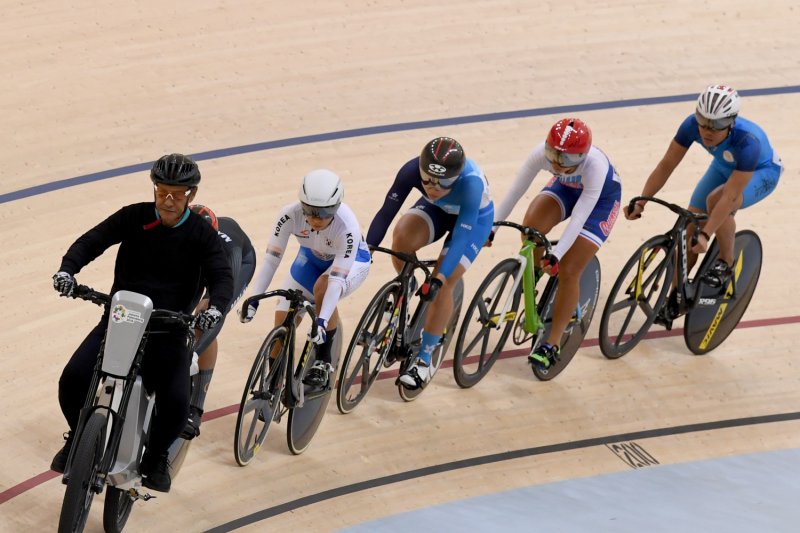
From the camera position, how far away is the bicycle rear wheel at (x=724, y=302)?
18.7ft

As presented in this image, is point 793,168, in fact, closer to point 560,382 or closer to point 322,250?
point 560,382

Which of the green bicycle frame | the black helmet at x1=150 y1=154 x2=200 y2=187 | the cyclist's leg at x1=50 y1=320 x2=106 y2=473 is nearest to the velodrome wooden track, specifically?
the green bicycle frame

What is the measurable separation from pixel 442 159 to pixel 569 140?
0.57 meters

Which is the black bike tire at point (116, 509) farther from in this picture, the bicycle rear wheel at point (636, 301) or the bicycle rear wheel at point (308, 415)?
the bicycle rear wheel at point (636, 301)

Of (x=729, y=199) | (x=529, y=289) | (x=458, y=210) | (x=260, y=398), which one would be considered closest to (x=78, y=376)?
(x=260, y=398)

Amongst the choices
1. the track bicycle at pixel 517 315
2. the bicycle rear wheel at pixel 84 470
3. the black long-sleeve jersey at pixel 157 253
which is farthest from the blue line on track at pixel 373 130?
the bicycle rear wheel at pixel 84 470

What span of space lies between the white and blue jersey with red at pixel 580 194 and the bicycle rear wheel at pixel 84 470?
83.1 inches

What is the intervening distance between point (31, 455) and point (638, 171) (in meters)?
4.00

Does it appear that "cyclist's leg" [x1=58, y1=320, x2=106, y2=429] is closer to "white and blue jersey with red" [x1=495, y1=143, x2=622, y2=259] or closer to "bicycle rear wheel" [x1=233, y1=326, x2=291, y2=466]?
"bicycle rear wheel" [x1=233, y1=326, x2=291, y2=466]

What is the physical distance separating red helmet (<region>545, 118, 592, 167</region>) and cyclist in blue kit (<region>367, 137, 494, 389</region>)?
1.02ft

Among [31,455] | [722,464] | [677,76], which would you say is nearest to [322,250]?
[31,455]

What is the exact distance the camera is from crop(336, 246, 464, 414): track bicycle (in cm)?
482

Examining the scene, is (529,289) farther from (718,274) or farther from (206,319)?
(206,319)

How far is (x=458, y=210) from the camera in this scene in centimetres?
495
